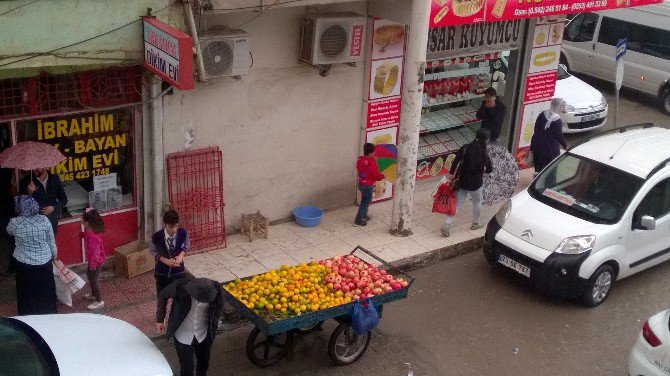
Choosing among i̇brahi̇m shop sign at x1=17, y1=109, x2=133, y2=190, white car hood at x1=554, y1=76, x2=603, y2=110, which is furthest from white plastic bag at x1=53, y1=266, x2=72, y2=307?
white car hood at x1=554, y1=76, x2=603, y2=110

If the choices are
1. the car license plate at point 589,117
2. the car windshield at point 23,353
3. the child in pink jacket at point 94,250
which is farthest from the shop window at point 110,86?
the car license plate at point 589,117

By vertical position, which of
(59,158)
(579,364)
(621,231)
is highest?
(59,158)

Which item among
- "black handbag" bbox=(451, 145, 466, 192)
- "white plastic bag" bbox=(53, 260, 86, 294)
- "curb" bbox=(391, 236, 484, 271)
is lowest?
"curb" bbox=(391, 236, 484, 271)

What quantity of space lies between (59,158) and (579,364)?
6.14 metres

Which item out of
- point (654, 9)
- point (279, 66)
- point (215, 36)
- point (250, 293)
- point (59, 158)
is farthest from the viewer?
point (654, 9)

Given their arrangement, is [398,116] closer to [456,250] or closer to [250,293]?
[456,250]

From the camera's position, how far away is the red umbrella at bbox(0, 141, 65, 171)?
9.00 metres

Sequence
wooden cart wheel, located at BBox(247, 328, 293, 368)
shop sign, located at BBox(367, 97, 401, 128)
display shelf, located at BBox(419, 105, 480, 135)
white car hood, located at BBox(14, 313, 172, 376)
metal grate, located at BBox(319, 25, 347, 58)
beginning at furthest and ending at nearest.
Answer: display shelf, located at BBox(419, 105, 480, 135), shop sign, located at BBox(367, 97, 401, 128), metal grate, located at BBox(319, 25, 347, 58), wooden cart wheel, located at BBox(247, 328, 293, 368), white car hood, located at BBox(14, 313, 172, 376)

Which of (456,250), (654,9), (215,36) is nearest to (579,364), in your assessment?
(456,250)

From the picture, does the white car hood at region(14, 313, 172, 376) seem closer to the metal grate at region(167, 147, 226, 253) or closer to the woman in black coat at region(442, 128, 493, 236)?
the metal grate at region(167, 147, 226, 253)

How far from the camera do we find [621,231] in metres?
10.6

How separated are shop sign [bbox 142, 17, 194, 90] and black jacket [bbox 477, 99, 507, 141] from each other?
6382 millimetres

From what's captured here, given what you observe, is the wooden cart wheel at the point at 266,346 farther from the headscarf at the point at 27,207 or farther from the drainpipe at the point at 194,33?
the drainpipe at the point at 194,33

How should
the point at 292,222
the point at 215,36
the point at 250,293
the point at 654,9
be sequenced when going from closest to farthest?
the point at 250,293 < the point at 215,36 < the point at 292,222 < the point at 654,9
